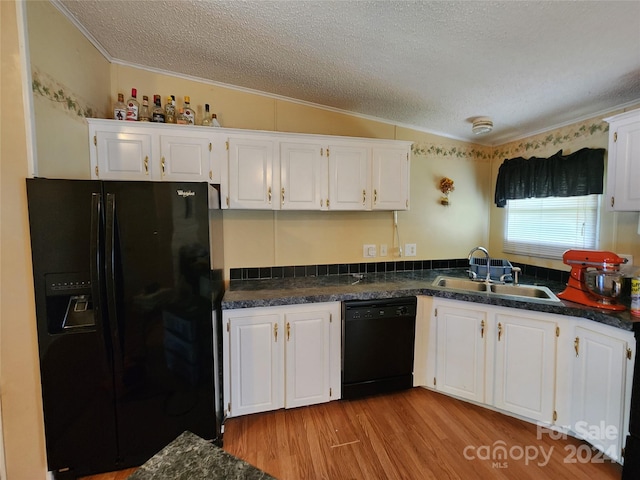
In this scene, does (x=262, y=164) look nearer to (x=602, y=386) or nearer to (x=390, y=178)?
(x=390, y=178)

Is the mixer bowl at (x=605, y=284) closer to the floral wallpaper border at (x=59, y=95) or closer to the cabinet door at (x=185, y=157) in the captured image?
the cabinet door at (x=185, y=157)

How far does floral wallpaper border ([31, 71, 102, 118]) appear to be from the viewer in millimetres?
1472

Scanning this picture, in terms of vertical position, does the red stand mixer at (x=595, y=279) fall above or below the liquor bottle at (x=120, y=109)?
below

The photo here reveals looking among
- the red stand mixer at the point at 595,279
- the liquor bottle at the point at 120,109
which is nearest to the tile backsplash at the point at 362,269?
the red stand mixer at the point at 595,279

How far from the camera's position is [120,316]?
153 cm

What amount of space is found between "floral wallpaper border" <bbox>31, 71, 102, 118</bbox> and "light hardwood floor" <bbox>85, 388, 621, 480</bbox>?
7.06ft

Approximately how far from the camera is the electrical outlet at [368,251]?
2822 mm

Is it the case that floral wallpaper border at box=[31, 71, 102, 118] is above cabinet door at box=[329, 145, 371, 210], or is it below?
above

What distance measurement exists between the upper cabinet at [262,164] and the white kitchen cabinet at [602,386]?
153 cm

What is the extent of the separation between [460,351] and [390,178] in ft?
4.97

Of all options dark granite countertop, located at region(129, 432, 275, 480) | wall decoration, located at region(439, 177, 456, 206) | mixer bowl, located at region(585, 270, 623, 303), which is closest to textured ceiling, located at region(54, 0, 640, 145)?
wall decoration, located at region(439, 177, 456, 206)

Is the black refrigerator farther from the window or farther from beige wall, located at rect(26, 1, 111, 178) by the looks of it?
the window

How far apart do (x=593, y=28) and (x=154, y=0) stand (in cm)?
224

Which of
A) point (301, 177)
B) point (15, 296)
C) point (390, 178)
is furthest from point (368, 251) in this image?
point (15, 296)
